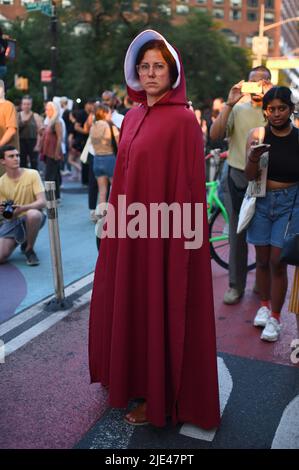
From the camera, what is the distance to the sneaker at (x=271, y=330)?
13.5 feet

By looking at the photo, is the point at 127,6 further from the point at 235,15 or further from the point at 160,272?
the point at 235,15

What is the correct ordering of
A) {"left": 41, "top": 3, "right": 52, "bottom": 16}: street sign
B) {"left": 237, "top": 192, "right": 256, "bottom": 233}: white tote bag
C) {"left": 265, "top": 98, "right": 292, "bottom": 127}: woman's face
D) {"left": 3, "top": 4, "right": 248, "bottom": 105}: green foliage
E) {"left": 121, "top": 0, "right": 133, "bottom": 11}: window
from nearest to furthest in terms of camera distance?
{"left": 265, "top": 98, "right": 292, "bottom": 127}: woman's face, {"left": 237, "top": 192, "right": 256, "bottom": 233}: white tote bag, {"left": 41, "top": 3, "right": 52, "bottom": 16}: street sign, {"left": 3, "top": 4, "right": 248, "bottom": 105}: green foliage, {"left": 121, "top": 0, "right": 133, "bottom": 11}: window

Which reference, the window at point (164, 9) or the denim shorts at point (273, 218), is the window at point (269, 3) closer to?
the window at point (164, 9)

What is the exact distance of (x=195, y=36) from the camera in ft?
131

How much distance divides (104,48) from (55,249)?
34.9 metres

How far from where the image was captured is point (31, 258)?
20.5ft

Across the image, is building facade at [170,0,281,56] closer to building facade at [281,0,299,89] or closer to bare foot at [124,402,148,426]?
building facade at [281,0,299,89]

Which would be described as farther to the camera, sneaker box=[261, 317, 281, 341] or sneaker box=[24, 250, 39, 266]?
sneaker box=[24, 250, 39, 266]

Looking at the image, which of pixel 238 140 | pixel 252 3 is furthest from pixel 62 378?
pixel 252 3

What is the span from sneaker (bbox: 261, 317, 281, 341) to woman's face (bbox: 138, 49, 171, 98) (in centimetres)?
219

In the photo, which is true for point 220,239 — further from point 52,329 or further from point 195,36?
point 195,36

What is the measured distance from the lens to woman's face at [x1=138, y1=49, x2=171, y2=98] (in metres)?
2.75

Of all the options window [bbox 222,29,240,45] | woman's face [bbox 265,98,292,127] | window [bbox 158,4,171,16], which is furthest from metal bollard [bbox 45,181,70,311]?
window [bbox 222,29,240,45]

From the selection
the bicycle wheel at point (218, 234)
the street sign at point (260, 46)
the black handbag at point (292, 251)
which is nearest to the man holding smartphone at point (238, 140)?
the bicycle wheel at point (218, 234)
